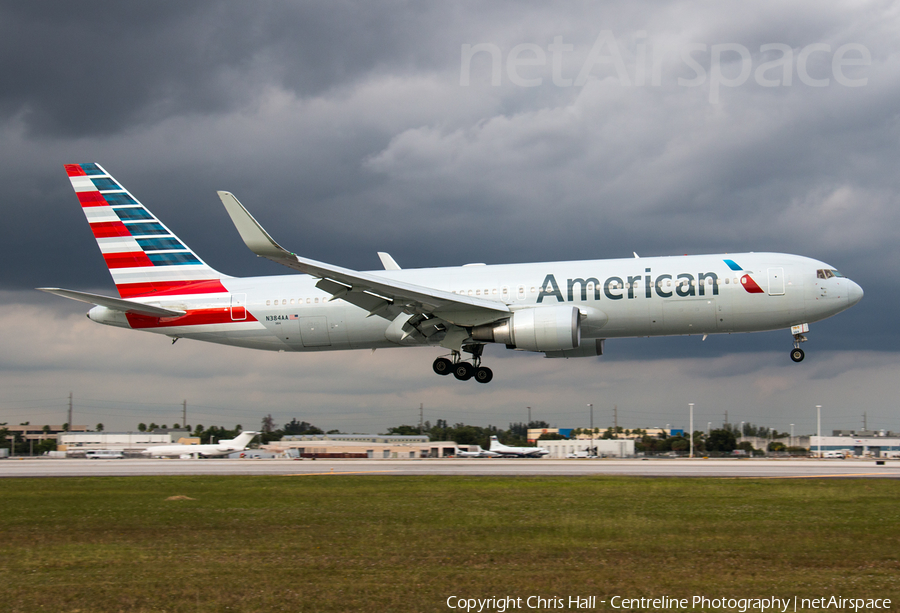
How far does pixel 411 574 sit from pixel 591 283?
2056cm

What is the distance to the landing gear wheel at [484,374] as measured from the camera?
3434cm

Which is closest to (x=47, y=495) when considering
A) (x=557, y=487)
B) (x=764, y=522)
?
(x=557, y=487)

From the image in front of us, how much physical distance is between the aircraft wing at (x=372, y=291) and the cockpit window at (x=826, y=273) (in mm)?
12706

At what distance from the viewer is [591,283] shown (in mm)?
31344

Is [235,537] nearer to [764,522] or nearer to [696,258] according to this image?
[764,522]

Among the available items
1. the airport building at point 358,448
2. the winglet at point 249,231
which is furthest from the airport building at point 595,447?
the winglet at point 249,231

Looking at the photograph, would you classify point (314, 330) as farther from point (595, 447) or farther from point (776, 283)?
point (595, 447)

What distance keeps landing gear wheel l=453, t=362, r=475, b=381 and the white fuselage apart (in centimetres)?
169

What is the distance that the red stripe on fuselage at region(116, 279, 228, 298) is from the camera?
121 feet

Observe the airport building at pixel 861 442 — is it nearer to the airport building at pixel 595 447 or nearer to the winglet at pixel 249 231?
the airport building at pixel 595 447

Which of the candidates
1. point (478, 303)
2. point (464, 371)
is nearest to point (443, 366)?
point (464, 371)

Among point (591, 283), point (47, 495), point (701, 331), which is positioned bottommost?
point (47, 495)

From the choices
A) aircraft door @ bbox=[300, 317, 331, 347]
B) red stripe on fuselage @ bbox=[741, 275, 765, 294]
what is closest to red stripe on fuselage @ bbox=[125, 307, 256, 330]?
aircraft door @ bbox=[300, 317, 331, 347]

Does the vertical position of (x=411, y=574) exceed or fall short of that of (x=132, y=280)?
it falls short
